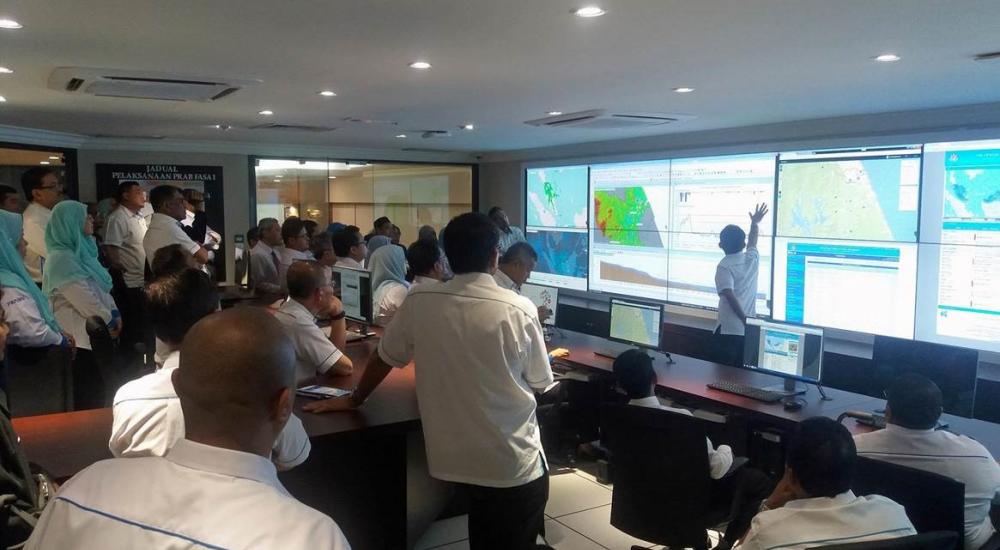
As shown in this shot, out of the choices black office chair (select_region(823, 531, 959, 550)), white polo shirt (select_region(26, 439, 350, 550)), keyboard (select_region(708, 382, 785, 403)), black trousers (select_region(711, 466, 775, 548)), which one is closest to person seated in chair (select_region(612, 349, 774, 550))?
black trousers (select_region(711, 466, 775, 548))

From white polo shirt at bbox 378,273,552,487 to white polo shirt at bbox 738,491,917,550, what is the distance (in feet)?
2.34

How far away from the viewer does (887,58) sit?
11.9ft

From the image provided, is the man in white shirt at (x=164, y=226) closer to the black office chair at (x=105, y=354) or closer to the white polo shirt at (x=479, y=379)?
the black office chair at (x=105, y=354)

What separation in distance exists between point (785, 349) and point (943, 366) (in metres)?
0.71

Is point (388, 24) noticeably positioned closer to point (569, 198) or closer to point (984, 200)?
point (984, 200)

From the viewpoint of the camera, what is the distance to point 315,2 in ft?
8.99

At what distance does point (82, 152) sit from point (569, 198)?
5544 mm

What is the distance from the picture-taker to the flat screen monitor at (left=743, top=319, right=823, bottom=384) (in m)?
3.62

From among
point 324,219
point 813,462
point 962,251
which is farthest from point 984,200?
point 324,219

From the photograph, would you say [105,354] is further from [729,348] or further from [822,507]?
[822,507]

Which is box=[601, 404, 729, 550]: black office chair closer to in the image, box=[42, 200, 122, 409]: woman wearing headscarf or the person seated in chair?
the person seated in chair

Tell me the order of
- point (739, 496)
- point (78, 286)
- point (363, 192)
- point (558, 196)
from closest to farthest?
point (739, 496) < point (78, 286) < point (558, 196) < point (363, 192)

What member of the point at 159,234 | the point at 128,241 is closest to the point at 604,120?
the point at 159,234

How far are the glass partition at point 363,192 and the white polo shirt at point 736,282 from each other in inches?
236
